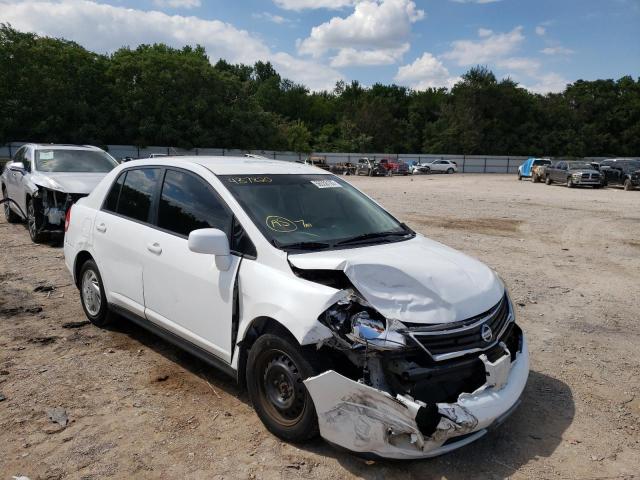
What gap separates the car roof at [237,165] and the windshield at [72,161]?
6.28m

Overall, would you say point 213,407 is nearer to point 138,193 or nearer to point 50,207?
point 138,193

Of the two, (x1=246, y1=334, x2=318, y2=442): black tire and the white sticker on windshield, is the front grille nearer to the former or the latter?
(x1=246, y1=334, x2=318, y2=442): black tire

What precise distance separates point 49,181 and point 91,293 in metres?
4.89

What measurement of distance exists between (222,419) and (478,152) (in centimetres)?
7452

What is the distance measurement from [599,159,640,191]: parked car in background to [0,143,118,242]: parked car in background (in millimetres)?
27577

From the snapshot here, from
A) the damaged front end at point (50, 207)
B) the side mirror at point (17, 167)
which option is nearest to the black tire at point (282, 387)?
the damaged front end at point (50, 207)

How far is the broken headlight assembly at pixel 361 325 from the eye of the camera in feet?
9.49

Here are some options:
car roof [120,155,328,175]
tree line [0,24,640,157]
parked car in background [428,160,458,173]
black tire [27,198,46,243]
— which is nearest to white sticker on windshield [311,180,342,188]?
car roof [120,155,328,175]

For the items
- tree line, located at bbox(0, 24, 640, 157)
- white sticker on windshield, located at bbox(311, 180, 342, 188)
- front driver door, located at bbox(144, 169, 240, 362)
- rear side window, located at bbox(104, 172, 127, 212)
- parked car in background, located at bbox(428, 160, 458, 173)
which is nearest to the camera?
front driver door, located at bbox(144, 169, 240, 362)

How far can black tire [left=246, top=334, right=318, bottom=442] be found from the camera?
3.09 m

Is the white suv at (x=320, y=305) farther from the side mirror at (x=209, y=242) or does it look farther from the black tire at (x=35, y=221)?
the black tire at (x=35, y=221)

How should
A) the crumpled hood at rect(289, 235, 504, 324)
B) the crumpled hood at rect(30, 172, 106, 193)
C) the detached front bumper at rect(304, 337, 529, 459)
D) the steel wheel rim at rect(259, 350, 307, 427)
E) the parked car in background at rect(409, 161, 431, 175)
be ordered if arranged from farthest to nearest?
the parked car in background at rect(409, 161, 431, 175)
the crumpled hood at rect(30, 172, 106, 193)
the steel wheel rim at rect(259, 350, 307, 427)
the crumpled hood at rect(289, 235, 504, 324)
the detached front bumper at rect(304, 337, 529, 459)

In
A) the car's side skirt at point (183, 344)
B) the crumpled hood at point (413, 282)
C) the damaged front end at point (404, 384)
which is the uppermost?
the crumpled hood at point (413, 282)

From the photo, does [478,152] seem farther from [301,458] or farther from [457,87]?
[301,458]
